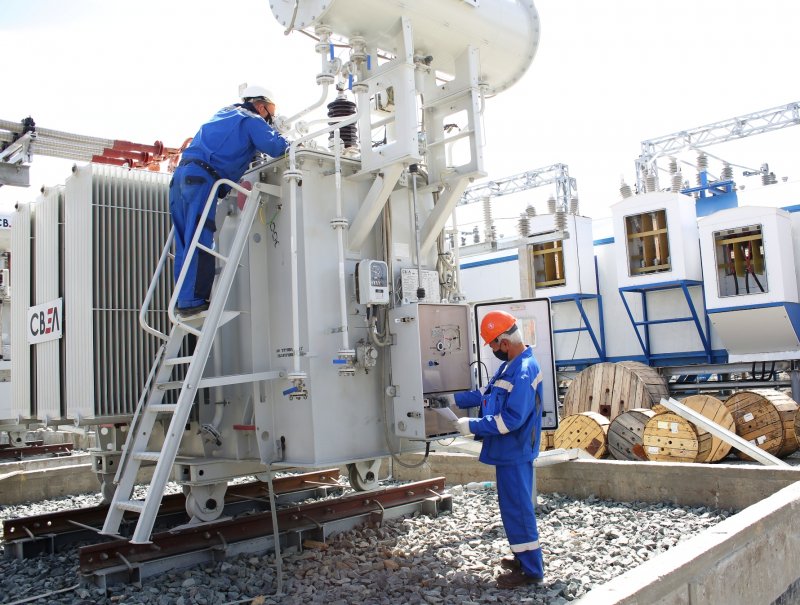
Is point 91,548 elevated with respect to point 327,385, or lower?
lower

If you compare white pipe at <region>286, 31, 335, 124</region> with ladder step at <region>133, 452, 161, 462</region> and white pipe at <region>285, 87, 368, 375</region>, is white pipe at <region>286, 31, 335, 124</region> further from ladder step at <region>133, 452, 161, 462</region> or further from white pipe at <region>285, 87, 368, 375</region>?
ladder step at <region>133, 452, 161, 462</region>

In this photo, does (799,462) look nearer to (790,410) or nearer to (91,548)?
(790,410)

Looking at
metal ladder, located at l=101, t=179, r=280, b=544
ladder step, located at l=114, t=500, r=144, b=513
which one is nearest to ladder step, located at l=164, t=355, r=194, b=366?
metal ladder, located at l=101, t=179, r=280, b=544

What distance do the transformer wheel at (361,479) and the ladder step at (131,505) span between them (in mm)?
2248

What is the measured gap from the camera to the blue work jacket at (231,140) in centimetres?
604

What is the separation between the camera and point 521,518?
4914 mm

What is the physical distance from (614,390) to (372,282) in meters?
7.94

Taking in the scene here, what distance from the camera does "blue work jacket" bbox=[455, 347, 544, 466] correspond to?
4887 millimetres

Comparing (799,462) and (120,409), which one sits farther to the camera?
(799,462)

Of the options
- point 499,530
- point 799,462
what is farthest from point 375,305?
point 799,462

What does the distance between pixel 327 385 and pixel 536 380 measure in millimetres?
1765

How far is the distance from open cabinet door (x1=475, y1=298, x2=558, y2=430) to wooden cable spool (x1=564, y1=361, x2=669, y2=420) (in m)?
5.60

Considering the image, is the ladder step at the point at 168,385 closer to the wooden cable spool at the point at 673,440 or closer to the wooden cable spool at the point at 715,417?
the wooden cable spool at the point at 673,440

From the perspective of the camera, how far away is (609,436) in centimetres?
933
